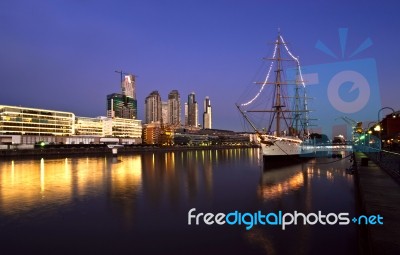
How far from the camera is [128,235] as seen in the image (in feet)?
48.7

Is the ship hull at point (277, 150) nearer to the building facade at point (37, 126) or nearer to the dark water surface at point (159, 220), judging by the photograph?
the dark water surface at point (159, 220)

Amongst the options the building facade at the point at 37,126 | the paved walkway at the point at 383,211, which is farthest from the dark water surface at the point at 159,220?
the building facade at the point at 37,126

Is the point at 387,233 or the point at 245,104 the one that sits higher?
the point at 245,104

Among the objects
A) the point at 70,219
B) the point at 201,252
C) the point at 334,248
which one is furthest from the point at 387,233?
the point at 70,219

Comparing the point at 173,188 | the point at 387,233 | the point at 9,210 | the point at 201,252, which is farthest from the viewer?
the point at 173,188

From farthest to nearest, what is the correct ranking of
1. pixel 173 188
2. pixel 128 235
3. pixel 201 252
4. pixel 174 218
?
pixel 173 188 < pixel 174 218 < pixel 128 235 < pixel 201 252

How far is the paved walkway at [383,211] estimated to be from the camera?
30.2ft

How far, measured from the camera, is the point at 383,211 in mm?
12891

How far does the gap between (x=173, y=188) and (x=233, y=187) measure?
544cm

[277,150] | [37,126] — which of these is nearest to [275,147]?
[277,150]

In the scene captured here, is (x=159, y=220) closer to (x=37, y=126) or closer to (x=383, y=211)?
(x=383, y=211)

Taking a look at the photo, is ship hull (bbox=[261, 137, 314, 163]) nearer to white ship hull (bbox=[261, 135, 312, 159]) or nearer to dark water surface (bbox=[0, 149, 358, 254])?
white ship hull (bbox=[261, 135, 312, 159])

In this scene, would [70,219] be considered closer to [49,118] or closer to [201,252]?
[201,252]

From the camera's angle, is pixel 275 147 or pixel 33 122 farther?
pixel 33 122
